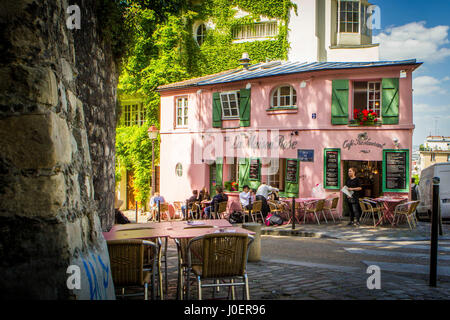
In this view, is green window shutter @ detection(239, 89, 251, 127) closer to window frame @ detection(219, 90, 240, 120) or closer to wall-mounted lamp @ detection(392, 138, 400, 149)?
window frame @ detection(219, 90, 240, 120)

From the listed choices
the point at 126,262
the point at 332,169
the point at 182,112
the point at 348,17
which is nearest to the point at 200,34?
the point at 182,112

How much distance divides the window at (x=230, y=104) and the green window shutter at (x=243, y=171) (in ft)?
7.22

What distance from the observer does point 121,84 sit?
75.8ft

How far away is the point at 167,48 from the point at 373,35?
12.8 m

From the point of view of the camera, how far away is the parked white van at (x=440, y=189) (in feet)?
50.6

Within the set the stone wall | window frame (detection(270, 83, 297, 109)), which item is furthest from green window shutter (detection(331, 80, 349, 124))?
the stone wall

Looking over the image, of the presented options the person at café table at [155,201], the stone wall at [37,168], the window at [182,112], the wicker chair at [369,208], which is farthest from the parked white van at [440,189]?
the stone wall at [37,168]

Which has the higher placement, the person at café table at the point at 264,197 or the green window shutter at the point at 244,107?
the green window shutter at the point at 244,107

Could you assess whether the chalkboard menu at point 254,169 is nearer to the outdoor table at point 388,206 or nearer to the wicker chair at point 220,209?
the wicker chair at point 220,209

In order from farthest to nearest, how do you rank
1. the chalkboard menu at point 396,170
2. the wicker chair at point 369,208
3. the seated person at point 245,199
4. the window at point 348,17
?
the window at point 348,17
the seated person at point 245,199
the chalkboard menu at point 396,170
the wicker chair at point 369,208

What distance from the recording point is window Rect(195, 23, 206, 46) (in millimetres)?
25078

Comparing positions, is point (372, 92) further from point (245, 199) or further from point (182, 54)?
point (182, 54)

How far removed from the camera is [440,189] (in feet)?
51.7

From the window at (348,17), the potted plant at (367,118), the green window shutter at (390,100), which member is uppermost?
the window at (348,17)
